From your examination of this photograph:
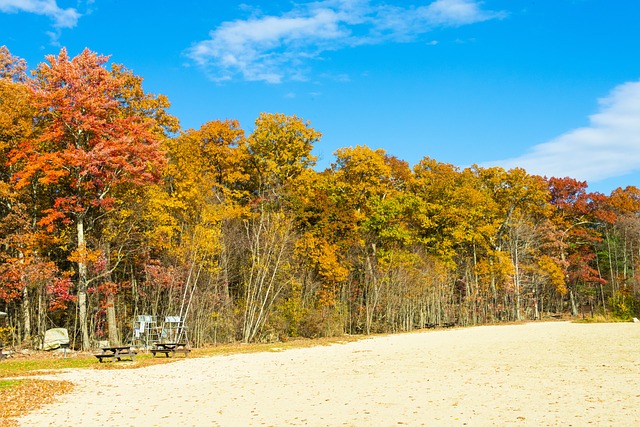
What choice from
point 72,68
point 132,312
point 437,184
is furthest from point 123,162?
point 437,184

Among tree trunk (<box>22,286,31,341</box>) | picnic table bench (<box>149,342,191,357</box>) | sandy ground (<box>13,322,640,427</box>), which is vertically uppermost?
tree trunk (<box>22,286,31,341</box>)


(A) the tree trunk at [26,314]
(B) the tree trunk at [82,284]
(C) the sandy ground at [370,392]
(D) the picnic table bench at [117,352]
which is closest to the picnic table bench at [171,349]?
(D) the picnic table bench at [117,352]

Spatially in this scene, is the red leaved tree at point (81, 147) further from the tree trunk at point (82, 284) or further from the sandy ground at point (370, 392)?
the sandy ground at point (370, 392)

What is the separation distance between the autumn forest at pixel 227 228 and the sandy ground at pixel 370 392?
30.3ft

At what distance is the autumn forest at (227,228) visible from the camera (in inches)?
939

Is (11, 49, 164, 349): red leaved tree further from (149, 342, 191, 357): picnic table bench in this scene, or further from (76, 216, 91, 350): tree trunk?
(149, 342, 191, 357): picnic table bench

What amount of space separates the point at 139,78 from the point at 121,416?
24.2m

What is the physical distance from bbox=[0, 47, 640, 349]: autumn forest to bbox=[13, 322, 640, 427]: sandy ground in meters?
9.25

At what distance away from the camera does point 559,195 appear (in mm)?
59781

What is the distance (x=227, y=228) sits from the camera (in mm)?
31062

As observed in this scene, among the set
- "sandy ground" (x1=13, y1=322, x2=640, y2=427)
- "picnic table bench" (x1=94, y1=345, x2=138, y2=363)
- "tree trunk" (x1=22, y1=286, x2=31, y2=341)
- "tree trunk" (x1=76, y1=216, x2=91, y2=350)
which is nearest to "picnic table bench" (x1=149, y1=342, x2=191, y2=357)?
"picnic table bench" (x1=94, y1=345, x2=138, y2=363)

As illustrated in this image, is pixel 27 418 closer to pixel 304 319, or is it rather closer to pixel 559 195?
pixel 304 319

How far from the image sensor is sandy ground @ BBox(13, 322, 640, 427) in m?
8.88

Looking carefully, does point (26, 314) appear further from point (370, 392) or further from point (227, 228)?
point (370, 392)
